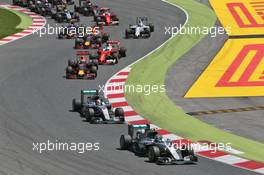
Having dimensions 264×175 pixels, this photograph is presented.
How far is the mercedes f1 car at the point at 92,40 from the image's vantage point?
163 ft

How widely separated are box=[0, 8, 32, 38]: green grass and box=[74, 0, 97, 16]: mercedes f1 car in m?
3.54

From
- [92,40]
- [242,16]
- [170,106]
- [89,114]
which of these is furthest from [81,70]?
[242,16]

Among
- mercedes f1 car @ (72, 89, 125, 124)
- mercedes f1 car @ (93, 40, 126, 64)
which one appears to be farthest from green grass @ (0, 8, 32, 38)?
mercedes f1 car @ (72, 89, 125, 124)

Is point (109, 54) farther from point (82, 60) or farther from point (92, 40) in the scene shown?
point (92, 40)

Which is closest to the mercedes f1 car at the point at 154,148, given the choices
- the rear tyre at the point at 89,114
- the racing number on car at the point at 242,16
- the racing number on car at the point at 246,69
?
the rear tyre at the point at 89,114

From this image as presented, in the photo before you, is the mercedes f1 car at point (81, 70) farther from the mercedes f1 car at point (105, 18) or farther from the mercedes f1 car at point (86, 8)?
the mercedes f1 car at point (86, 8)

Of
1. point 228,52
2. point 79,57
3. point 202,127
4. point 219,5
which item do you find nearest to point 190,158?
point 202,127

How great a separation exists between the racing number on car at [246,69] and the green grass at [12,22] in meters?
14.9

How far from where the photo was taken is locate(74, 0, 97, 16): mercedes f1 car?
6034 centimetres

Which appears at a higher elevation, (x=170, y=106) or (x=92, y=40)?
(x=92, y=40)

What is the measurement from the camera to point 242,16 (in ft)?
186

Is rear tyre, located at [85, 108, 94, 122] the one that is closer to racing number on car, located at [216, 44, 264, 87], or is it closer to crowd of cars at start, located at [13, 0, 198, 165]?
crowd of cars at start, located at [13, 0, 198, 165]

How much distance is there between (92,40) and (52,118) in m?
16.4

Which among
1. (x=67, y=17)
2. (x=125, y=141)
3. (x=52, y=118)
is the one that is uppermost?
(x=67, y=17)
